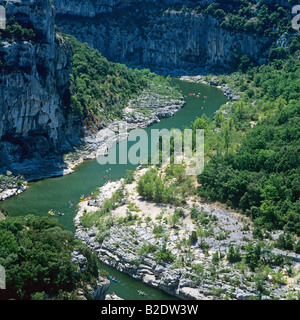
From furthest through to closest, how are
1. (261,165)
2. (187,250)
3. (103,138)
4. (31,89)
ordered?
(103,138) → (31,89) → (261,165) → (187,250)

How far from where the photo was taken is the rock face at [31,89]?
6338 cm

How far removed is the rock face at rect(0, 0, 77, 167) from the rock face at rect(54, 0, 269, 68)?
66.5 meters

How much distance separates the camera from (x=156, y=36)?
139000mm

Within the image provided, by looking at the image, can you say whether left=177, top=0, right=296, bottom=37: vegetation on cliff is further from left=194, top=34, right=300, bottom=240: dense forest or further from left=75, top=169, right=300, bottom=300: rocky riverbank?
left=75, top=169, right=300, bottom=300: rocky riverbank

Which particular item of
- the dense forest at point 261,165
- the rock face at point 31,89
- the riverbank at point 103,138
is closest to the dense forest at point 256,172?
the dense forest at point 261,165

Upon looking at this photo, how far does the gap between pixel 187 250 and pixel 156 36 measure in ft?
337

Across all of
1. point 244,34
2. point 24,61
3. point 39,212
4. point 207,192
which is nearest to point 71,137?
point 24,61

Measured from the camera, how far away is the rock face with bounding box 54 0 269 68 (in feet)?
444

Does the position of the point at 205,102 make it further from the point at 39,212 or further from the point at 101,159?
the point at 39,212

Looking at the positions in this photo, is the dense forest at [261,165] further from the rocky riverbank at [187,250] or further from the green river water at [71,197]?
the green river water at [71,197]

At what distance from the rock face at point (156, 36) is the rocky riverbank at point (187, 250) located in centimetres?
8904

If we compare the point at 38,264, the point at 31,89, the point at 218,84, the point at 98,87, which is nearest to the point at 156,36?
the point at 218,84

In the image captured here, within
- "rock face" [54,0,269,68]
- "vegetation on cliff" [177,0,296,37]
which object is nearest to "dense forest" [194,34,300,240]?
"vegetation on cliff" [177,0,296,37]

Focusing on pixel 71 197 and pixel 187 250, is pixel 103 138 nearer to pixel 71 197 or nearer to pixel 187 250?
pixel 71 197
